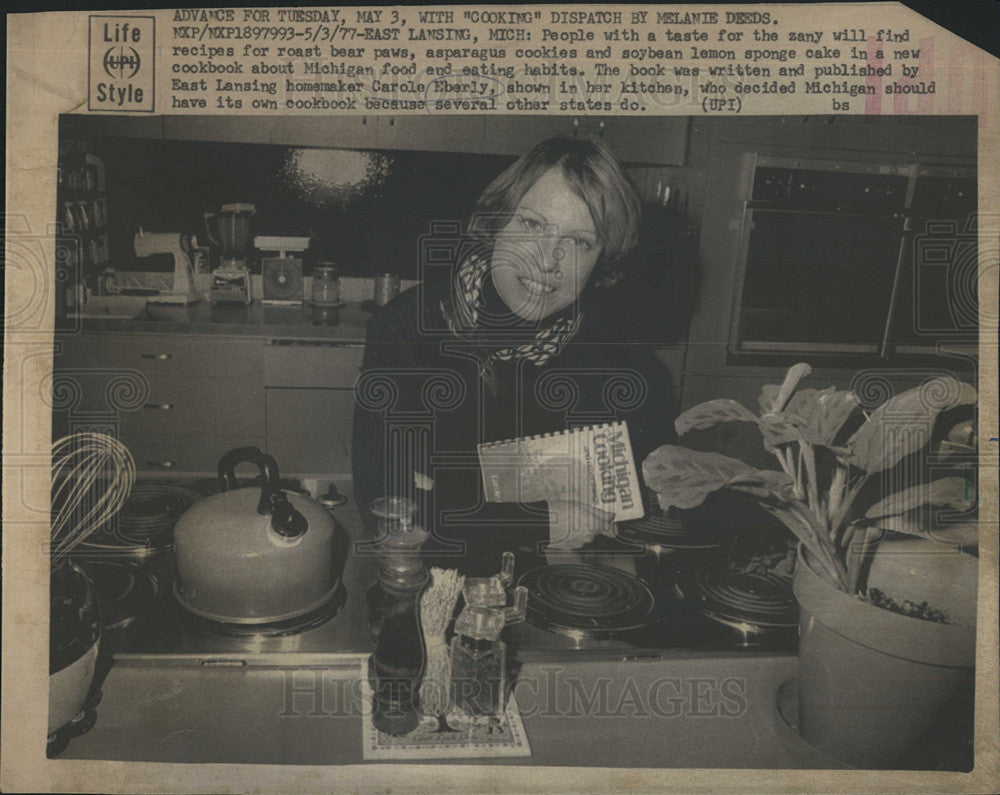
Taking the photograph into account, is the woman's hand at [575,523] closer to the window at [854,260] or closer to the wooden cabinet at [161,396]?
the window at [854,260]

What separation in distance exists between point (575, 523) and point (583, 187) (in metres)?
0.42

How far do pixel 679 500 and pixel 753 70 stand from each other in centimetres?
49

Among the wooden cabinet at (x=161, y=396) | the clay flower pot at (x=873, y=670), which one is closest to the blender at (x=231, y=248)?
the wooden cabinet at (x=161, y=396)

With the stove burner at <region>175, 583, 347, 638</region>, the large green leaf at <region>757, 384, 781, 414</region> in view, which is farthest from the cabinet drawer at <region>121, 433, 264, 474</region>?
the large green leaf at <region>757, 384, 781, 414</region>

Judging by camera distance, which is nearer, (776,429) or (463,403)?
(776,429)

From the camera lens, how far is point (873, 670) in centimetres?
55

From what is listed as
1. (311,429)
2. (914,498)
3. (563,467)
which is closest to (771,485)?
(914,498)

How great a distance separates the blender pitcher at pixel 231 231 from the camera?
2.70ft

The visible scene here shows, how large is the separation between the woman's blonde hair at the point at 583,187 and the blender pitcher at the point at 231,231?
308mm

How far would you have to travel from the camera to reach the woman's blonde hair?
0.80m

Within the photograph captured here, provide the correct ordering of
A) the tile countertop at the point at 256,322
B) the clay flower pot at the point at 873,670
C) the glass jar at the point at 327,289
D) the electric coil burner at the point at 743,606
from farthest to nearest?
1. the glass jar at the point at 327,289
2. the tile countertop at the point at 256,322
3. the electric coil burner at the point at 743,606
4. the clay flower pot at the point at 873,670

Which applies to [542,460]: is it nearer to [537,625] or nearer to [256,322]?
[537,625]

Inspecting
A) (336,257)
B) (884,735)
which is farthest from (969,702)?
(336,257)

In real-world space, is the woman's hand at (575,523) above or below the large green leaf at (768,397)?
below
